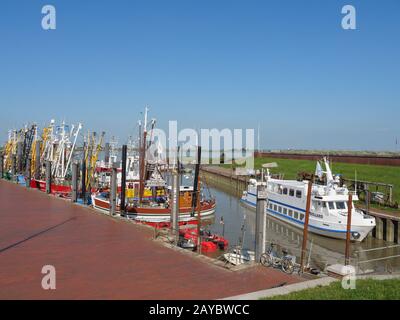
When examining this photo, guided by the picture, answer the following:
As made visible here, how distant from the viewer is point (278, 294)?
9.56 meters

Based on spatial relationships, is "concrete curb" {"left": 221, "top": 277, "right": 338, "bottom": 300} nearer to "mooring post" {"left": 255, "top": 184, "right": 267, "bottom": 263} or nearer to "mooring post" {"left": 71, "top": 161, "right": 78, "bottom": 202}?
"mooring post" {"left": 255, "top": 184, "right": 267, "bottom": 263}

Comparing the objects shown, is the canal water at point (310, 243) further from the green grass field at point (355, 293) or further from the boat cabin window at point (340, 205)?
the green grass field at point (355, 293)

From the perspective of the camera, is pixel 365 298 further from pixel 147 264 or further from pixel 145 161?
pixel 145 161

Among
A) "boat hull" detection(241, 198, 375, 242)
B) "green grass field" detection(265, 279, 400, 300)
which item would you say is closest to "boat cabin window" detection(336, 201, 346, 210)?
"boat hull" detection(241, 198, 375, 242)

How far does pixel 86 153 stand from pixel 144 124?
1154 centimetres

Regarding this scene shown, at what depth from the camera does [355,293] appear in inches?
371

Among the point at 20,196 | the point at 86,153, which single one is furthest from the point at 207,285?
the point at 86,153

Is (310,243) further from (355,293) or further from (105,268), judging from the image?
(355,293)

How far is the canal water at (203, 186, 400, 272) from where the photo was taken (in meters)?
23.5

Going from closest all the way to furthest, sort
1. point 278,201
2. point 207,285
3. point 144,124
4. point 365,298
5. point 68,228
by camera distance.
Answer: point 365,298 < point 207,285 < point 68,228 < point 144,124 < point 278,201

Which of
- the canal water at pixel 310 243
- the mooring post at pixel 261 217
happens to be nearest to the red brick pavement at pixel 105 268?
the mooring post at pixel 261 217

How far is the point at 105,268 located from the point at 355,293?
7.12 meters

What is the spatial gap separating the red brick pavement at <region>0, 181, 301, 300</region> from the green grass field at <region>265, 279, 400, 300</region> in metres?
1.53

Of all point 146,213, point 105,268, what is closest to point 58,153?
point 146,213
